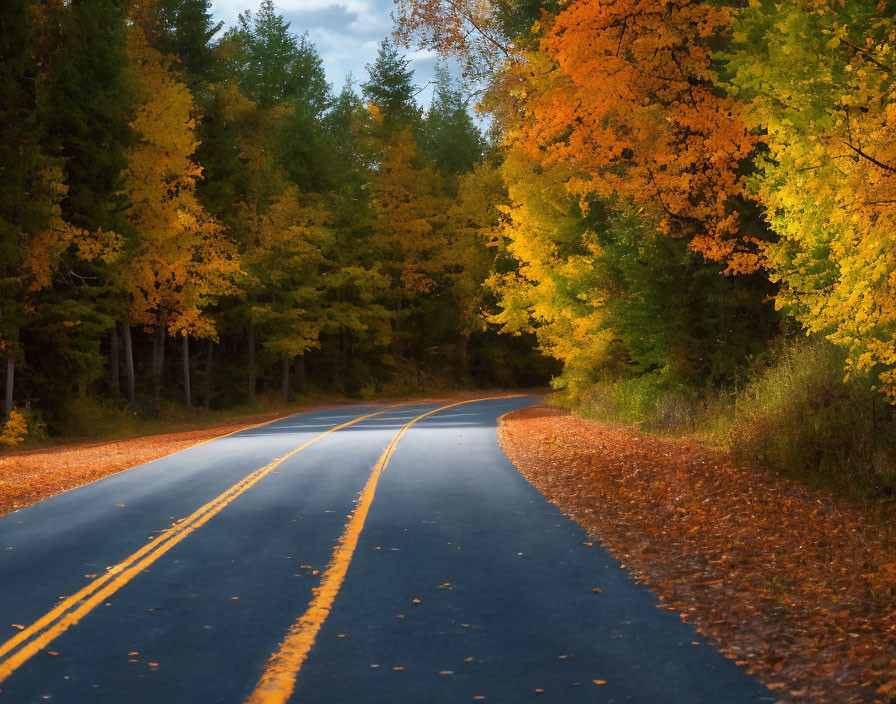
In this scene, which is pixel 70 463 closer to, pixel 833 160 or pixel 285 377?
pixel 833 160

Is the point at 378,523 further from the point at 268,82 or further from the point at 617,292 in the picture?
the point at 268,82

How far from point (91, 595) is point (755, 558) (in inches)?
238

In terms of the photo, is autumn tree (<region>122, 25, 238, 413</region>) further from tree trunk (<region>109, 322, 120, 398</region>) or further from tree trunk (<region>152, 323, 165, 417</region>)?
tree trunk (<region>152, 323, 165, 417</region>)

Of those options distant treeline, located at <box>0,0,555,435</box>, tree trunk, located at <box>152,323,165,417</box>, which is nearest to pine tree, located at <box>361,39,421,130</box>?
distant treeline, located at <box>0,0,555,435</box>

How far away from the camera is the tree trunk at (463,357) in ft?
175

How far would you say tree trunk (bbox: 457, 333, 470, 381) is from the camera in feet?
175

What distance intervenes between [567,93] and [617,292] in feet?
17.7

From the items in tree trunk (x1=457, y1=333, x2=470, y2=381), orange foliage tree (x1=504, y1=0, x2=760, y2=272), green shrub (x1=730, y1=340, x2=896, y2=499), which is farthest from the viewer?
tree trunk (x1=457, y1=333, x2=470, y2=381)

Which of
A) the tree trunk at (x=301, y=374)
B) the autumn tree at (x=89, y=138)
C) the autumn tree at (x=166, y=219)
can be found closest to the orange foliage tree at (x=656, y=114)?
the autumn tree at (x=89, y=138)

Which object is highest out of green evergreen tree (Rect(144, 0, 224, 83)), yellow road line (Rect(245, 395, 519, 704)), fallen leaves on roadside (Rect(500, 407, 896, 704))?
green evergreen tree (Rect(144, 0, 224, 83))

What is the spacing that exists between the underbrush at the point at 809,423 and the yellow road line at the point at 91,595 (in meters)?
7.85

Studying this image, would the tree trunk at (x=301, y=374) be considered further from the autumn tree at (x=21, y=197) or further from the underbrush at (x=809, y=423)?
the underbrush at (x=809, y=423)

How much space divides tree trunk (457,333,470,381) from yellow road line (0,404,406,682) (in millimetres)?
41555

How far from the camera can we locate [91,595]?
714 centimetres
